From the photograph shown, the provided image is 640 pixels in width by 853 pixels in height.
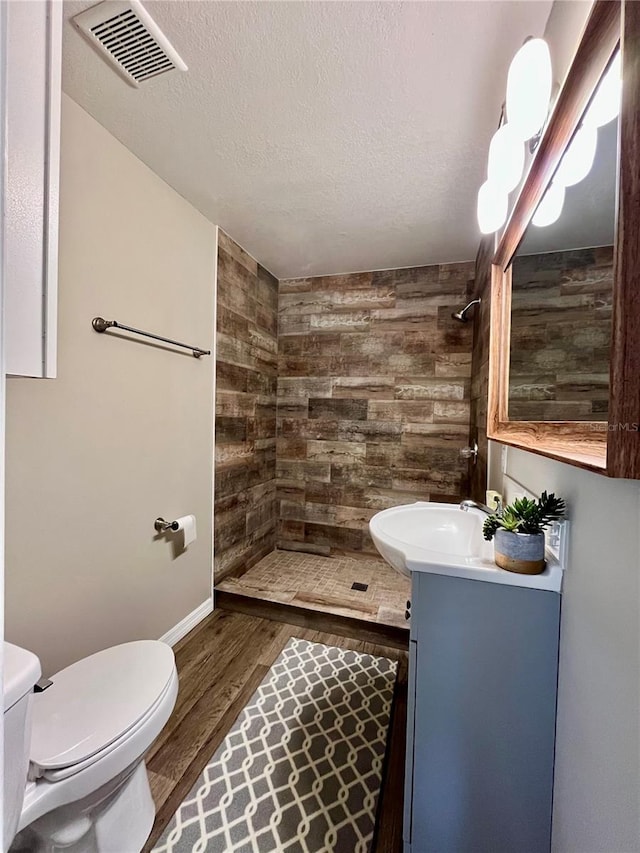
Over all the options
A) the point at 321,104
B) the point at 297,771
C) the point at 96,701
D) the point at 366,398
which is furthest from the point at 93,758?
the point at 366,398

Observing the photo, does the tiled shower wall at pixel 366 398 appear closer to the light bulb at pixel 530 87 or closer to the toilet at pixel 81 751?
the light bulb at pixel 530 87

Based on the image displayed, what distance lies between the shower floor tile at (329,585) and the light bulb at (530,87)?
213cm

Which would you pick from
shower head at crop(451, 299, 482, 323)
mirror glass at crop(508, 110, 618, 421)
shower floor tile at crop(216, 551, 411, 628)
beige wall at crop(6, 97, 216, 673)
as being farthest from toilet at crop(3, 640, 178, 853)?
shower head at crop(451, 299, 482, 323)

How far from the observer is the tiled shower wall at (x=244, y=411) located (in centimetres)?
229

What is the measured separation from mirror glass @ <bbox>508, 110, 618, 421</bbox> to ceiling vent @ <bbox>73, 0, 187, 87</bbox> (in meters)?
1.28


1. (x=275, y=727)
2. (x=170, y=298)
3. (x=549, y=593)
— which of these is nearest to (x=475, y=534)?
(x=549, y=593)

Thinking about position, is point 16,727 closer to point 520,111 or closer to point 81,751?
point 81,751

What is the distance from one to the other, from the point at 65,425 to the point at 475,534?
162cm

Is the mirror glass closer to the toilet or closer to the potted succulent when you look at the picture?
the potted succulent

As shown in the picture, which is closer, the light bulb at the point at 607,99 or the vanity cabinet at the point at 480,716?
the light bulb at the point at 607,99

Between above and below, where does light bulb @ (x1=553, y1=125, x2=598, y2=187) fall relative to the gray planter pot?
above

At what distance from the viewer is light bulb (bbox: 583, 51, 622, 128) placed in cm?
64

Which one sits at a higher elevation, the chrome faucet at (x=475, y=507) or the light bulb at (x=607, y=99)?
the light bulb at (x=607, y=99)

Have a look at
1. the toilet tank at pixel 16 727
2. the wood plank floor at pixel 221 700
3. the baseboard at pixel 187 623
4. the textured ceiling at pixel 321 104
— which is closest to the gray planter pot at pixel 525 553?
the wood plank floor at pixel 221 700
